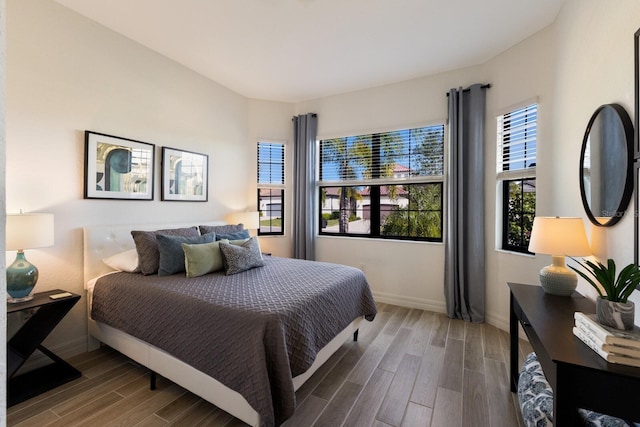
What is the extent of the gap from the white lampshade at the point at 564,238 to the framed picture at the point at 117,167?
3.49 meters

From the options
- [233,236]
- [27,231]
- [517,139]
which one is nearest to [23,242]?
[27,231]

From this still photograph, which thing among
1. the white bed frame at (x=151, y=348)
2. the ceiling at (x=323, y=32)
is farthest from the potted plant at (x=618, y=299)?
the ceiling at (x=323, y=32)

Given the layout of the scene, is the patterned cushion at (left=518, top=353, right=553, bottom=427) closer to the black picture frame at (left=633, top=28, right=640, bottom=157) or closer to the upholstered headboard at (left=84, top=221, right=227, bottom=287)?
the black picture frame at (left=633, top=28, right=640, bottom=157)

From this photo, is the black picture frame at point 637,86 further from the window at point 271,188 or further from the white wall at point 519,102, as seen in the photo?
the window at point 271,188

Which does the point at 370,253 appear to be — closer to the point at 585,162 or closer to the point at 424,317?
the point at 424,317

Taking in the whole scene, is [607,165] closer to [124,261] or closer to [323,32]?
[323,32]

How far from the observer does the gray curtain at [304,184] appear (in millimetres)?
4184

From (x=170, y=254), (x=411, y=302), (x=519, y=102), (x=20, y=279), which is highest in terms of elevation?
(x=519, y=102)

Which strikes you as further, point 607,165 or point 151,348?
point 151,348

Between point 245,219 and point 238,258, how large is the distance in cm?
135

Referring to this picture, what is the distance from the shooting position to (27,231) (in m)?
1.88

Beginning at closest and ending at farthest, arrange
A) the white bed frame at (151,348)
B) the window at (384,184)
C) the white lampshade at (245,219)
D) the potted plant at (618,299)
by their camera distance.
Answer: the potted plant at (618,299), the white bed frame at (151,348), the window at (384,184), the white lampshade at (245,219)

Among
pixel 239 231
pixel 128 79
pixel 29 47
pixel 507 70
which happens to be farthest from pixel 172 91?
pixel 507 70

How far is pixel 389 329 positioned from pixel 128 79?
12.1 feet
